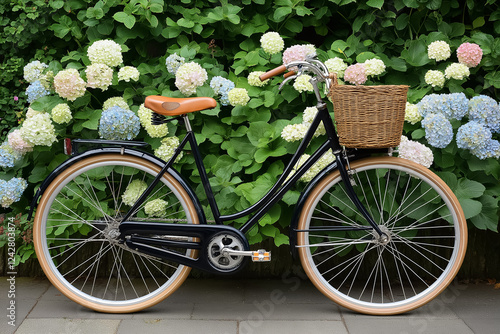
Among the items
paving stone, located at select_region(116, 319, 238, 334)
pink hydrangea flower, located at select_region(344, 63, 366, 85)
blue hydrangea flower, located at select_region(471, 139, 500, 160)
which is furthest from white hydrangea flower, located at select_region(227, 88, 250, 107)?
blue hydrangea flower, located at select_region(471, 139, 500, 160)

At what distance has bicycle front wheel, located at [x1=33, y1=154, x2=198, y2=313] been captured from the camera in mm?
3512

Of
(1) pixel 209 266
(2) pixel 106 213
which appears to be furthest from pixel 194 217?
(2) pixel 106 213

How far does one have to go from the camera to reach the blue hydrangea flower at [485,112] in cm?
370

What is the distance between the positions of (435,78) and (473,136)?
50 cm

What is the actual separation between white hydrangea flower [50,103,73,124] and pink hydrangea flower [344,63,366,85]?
181 cm

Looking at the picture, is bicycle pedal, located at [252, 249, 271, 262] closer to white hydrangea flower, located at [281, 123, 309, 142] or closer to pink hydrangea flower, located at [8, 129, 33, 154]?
white hydrangea flower, located at [281, 123, 309, 142]

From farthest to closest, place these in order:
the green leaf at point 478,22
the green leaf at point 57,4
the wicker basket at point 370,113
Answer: the green leaf at point 478,22
the green leaf at point 57,4
the wicker basket at point 370,113

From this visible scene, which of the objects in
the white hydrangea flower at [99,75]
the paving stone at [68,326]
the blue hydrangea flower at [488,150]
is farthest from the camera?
the white hydrangea flower at [99,75]

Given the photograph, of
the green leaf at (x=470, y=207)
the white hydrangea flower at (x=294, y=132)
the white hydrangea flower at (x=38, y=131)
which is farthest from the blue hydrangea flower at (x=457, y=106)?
the white hydrangea flower at (x=38, y=131)

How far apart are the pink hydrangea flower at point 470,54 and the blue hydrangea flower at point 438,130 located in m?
0.52

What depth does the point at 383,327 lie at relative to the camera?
11.2ft

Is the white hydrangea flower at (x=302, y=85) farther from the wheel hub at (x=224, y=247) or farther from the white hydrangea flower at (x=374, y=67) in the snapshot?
the wheel hub at (x=224, y=247)

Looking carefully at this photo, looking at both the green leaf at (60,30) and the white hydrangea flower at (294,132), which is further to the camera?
the green leaf at (60,30)

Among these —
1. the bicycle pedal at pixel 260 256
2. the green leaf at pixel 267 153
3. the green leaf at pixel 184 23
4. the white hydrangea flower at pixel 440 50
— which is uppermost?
the green leaf at pixel 184 23
